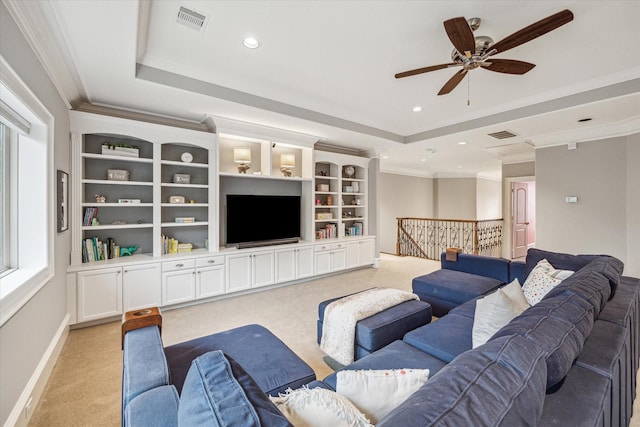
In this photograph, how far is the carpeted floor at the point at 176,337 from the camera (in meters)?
1.86

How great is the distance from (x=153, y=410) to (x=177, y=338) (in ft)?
7.11

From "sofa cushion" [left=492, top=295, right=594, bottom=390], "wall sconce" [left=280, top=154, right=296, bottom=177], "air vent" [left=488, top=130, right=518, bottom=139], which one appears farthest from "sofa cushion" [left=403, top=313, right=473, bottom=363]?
"air vent" [left=488, top=130, right=518, bottom=139]

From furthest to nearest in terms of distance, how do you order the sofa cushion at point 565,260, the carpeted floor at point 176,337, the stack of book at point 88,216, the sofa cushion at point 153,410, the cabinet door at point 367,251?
the cabinet door at point 367,251 → the stack of book at point 88,216 → the sofa cushion at point 565,260 → the carpeted floor at point 176,337 → the sofa cushion at point 153,410

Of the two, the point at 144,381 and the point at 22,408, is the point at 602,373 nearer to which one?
the point at 144,381

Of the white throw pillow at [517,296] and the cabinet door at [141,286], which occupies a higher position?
the white throw pillow at [517,296]

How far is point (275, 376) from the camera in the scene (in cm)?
150

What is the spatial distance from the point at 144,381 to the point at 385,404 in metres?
0.93

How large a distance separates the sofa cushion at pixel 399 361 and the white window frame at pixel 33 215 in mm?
2100

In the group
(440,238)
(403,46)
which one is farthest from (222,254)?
(440,238)

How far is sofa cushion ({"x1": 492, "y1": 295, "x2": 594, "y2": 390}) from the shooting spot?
91cm

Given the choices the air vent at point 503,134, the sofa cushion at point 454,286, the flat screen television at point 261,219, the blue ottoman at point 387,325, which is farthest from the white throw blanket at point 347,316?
the air vent at point 503,134

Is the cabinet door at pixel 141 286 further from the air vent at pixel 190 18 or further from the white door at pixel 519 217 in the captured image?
the white door at pixel 519 217

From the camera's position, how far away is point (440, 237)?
822 cm

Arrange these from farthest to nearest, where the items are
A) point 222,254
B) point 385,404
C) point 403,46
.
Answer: point 222,254, point 403,46, point 385,404
